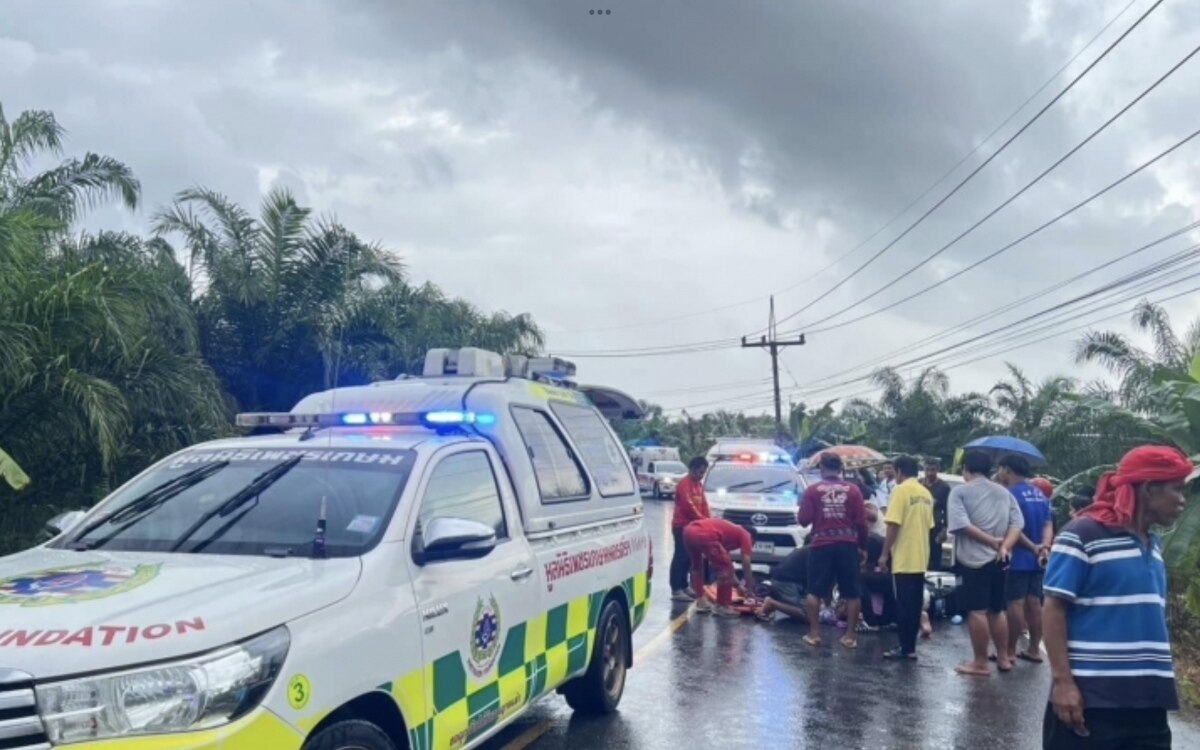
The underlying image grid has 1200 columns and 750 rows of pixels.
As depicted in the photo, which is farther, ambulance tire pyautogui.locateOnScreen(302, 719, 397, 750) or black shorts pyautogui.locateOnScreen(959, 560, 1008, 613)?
black shorts pyautogui.locateOnScreen(959, 560, 1008, 613)

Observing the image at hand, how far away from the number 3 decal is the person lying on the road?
8.00 m

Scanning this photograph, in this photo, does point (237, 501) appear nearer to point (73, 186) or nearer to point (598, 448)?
point (598, 448)

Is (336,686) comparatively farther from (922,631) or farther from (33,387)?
(922,631)

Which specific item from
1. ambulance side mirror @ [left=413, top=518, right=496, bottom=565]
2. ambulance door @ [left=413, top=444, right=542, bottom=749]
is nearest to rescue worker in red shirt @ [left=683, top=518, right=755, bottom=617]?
ambulance door @ [left=413, top=444, right=542, bottom=749]

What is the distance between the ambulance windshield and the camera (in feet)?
13.6

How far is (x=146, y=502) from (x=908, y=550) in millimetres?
6514

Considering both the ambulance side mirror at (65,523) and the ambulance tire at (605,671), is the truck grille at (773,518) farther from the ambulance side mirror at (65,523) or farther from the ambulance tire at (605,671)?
the ambulance side mirror at (65,523)

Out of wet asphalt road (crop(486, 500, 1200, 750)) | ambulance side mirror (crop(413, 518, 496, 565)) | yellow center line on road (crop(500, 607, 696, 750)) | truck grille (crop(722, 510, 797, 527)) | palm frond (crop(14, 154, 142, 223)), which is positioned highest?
palm frond (crop(14, 154, 142, 223))

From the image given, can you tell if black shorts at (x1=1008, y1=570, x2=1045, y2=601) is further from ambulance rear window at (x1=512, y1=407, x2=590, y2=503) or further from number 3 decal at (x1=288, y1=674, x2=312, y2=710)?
number 3 decal at (x1=288, y1=674, x2=312, y2=710)

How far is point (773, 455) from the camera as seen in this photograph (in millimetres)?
15836

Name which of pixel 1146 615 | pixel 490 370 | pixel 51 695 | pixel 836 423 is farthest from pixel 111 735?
pixel 836 423

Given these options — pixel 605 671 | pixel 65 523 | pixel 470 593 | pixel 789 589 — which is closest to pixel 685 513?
pixel 789 589

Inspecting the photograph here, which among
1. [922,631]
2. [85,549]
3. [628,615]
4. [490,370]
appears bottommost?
[922,631]

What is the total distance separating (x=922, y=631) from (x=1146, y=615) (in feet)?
23.6
